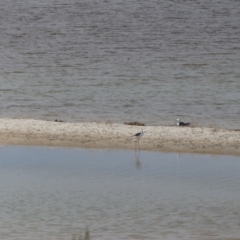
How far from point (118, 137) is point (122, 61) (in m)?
16.5

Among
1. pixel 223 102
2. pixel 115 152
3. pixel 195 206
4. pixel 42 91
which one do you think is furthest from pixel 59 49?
pixel 195 206

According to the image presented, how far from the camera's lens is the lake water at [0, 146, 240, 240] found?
1205 centimetres

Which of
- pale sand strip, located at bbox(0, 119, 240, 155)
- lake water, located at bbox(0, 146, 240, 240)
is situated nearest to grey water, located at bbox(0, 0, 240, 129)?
pale sand strip, located at bbox(0, 119, 240, 155)

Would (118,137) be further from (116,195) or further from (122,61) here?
(122,61)

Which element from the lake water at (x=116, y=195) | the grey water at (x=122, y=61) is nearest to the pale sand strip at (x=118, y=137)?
the lake water at (x=116, y=195)

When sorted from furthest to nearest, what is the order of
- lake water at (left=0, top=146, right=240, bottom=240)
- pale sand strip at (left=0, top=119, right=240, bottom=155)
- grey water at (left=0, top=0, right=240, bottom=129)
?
1. grey water at (left=0, top=0, right=240, bottom=129)
2. pale sand strip at (left=0, top=119, right=240, bottom=155)
3. lake water at (left=0, top=146, right=240, bottom=240)

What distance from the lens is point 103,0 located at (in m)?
56.2

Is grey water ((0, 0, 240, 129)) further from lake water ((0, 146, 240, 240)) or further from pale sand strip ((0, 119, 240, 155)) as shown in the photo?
lake water ((0, 146, 240, 240))

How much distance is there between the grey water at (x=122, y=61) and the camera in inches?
959

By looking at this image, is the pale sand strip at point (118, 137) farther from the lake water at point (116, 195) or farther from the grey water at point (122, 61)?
the grey water at point (122, 61)

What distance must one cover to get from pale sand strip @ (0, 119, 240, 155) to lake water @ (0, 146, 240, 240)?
474mm

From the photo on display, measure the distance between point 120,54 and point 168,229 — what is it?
25887 millimetres

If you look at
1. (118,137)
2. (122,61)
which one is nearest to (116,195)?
(118,137)

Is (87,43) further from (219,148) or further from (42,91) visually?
(219,148)
